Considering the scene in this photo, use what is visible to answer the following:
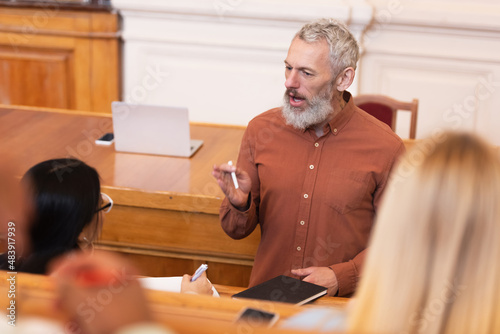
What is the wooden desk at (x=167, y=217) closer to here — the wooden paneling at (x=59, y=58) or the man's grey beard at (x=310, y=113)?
the man's grey beard at (x=310, y=113)

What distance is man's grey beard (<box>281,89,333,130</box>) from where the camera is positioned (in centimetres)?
209

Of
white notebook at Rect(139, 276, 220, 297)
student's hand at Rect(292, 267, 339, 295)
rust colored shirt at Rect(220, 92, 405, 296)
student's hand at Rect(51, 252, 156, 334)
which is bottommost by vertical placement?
student's hand at Rect(292, 267, 339, 295)

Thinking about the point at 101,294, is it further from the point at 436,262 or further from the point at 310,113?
the point at 310,113

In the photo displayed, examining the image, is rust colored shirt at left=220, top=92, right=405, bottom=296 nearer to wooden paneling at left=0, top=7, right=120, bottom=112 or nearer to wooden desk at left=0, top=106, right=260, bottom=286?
wooden desk at left=0, top=106, right=260, bottom=286

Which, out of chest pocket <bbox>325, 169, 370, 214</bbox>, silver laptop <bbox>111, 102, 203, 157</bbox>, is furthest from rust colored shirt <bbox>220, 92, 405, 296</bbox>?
silver laptop <bbox>111, 102, 203, 157</bbox>

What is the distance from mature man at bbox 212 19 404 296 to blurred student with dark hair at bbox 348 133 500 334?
3.75 ft

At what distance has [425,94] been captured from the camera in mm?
4238

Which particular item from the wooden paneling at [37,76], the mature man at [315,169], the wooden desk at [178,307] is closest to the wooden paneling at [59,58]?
the wooden paneling at [37,76]

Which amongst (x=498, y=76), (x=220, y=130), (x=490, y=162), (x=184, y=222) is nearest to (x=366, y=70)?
(x=498, y=76)

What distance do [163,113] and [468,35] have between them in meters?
2.32

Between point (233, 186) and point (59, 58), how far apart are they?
300 centimetres

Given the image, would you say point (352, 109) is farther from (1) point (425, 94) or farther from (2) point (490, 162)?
(1) point (425, 94)

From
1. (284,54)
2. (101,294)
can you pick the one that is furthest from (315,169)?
(284,54)

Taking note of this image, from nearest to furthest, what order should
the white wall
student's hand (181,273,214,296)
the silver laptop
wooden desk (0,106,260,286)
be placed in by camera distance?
student's hand (181,273,214,296)
wooden desk (0,106,260,286)
the silver laptop
the white wall
